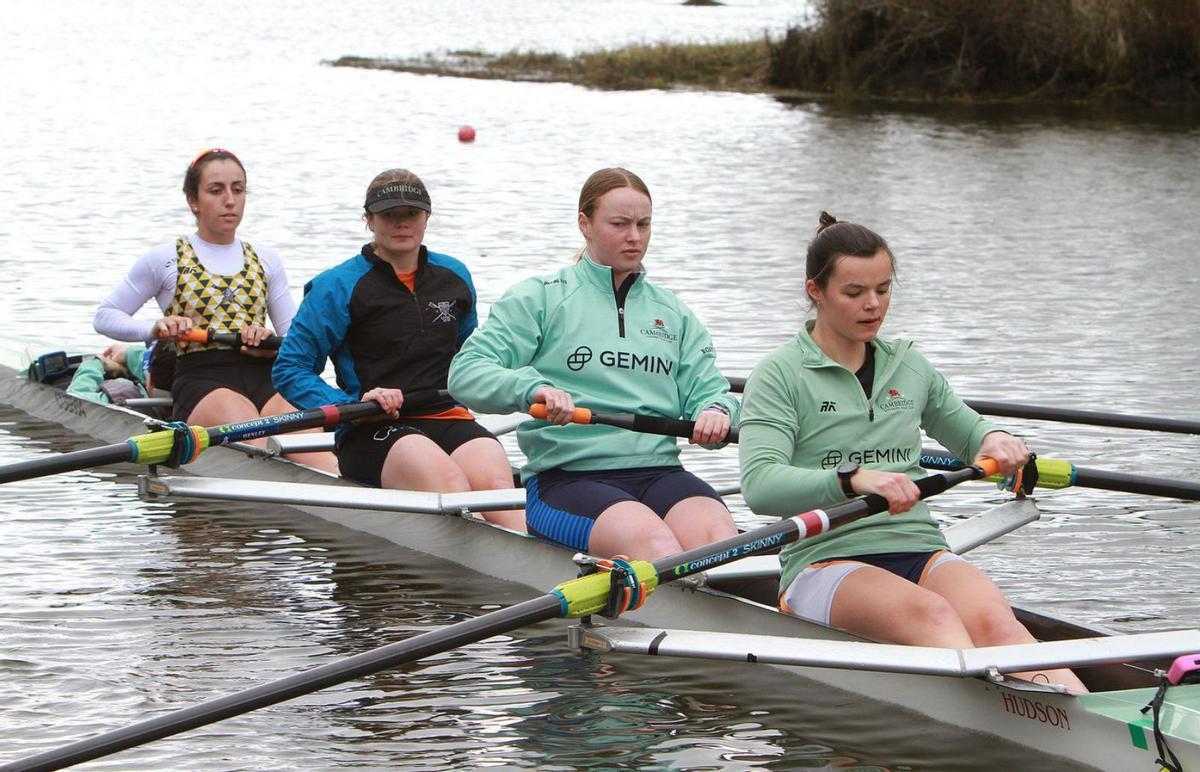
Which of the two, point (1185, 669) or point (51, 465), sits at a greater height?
point (51, 465)

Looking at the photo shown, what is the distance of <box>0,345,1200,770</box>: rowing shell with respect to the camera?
4.61m

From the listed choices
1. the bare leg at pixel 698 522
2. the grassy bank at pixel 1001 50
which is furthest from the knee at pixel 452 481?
the grassy bank at pixel 1001 50

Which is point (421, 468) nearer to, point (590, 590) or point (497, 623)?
point (590, 590)

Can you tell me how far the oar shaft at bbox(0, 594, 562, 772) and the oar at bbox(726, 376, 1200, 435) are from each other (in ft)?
10.7

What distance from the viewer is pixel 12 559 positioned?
724cm

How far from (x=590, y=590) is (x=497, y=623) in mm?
358

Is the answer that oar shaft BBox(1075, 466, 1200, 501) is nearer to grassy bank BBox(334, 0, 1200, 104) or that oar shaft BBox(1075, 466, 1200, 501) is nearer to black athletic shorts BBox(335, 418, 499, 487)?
black athletic shorts BBox(335, 418, 499, 487)

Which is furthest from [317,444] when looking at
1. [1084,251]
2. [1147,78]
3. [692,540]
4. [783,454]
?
[1147,78]

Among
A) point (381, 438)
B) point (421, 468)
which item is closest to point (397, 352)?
point (381, 438)

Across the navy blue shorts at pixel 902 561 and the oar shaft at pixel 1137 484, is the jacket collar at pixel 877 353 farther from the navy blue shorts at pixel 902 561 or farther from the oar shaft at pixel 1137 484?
the oar shaft at pixel 1137 484

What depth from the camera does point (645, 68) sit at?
37.2 m

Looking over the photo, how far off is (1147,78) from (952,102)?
3.55 m

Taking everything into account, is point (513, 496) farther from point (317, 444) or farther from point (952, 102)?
point (952, 102)

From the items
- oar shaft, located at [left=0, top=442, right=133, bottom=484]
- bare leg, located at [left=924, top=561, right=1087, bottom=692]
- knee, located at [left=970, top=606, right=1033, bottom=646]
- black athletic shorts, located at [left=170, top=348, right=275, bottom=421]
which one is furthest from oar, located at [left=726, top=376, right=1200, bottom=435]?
oar shaft, located at [left=0, top=442, right=133, bottom=484]
